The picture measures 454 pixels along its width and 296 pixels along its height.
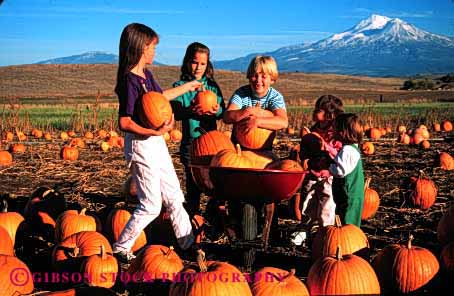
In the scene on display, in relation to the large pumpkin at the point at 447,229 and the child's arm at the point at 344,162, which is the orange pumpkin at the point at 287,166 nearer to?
the child's arm at the point at 344,162

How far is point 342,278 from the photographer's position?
404 cm

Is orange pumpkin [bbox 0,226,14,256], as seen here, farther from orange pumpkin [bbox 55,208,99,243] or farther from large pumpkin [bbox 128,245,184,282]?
large pumpkin [bbox 128,245,184,282]

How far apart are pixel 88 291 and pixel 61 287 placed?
0.61m

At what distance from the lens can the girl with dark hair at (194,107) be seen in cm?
582

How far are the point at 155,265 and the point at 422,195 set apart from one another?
457cm

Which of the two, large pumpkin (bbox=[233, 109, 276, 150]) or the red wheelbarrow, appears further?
large pumpkin (bbox=[233, 109, 276, 150])

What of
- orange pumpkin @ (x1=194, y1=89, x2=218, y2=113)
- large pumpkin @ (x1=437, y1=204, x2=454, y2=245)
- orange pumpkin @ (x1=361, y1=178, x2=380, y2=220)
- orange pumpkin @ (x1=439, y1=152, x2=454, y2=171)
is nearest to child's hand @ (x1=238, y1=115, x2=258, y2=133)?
orange pumpkin @ (x1=194, y1=89, x2=218, y2=113)

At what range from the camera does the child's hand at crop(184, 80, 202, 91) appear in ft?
17.9

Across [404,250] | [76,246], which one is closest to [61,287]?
[76,246]

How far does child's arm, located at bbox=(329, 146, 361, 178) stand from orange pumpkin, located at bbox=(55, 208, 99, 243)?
8.21ft

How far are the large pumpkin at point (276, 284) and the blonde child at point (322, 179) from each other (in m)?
1.82

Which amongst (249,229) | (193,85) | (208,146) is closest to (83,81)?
(193,85)

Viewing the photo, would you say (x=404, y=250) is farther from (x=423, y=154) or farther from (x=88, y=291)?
(x=423, y=154)

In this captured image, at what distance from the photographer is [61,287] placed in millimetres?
4527
